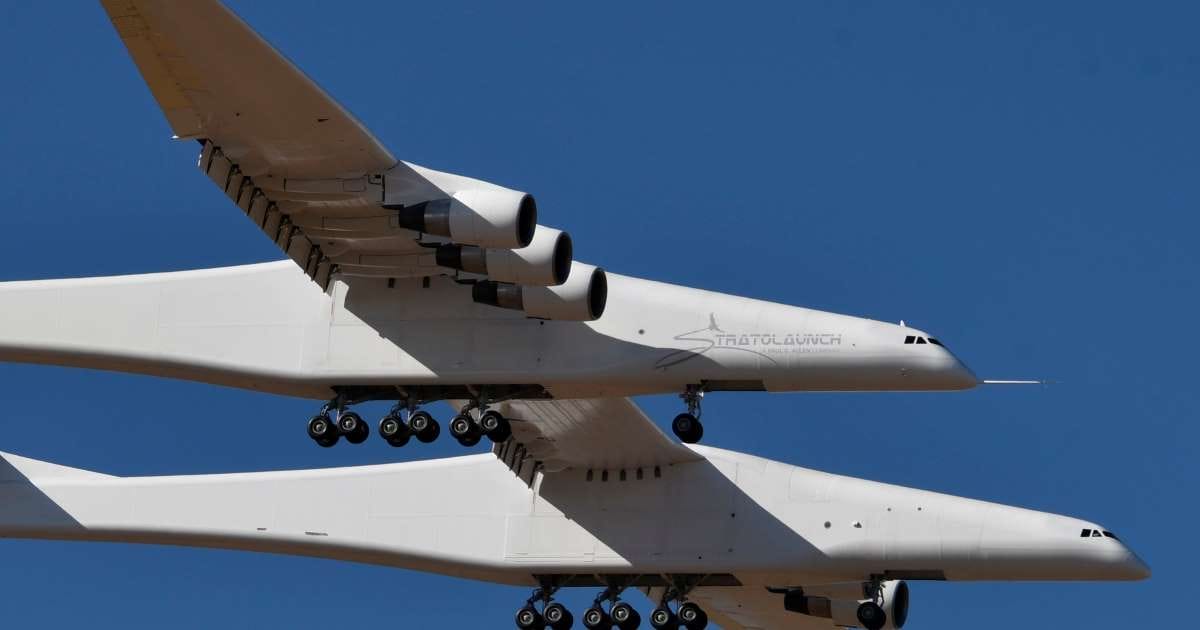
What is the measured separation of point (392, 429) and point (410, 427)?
0.30 meters

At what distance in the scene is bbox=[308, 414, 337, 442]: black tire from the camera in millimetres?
49938

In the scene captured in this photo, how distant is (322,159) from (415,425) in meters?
5.09

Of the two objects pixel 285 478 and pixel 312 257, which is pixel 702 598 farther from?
pixel 312 257

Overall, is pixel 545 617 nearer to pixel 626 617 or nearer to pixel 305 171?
pixel 626 617

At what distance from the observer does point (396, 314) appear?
50031 millimetres

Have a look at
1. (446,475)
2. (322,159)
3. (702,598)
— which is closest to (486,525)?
(446,475)

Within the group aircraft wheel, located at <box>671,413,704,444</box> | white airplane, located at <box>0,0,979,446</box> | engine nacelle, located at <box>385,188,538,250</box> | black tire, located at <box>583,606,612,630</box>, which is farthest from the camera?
black tire, located at <box>583,606,612,630</box>

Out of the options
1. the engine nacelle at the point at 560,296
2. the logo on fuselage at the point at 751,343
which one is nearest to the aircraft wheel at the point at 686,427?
the logo on fuselage at the point at 751,343

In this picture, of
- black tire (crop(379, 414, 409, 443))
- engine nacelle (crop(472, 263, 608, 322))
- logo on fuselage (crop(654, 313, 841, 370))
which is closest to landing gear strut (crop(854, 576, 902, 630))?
logo on fuselage (crop(654, 313, 841, 370))

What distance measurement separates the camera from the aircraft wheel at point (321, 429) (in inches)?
1966

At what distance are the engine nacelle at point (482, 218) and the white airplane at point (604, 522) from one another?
7.17m

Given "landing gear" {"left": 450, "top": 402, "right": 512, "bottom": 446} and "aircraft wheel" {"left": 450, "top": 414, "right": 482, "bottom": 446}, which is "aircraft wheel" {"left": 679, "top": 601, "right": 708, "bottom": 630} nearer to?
"landing gear" {"left": 450, "top": 402, "right": 512, "bottom": 446}

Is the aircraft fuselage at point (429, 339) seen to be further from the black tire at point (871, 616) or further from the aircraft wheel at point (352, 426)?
the black tire at point (871, 616)

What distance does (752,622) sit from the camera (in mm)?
59344
